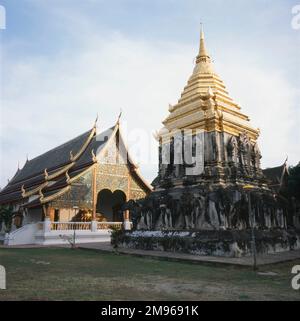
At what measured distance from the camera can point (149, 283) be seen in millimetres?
5055

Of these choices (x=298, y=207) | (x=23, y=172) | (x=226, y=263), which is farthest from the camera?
(x=23, y=172)

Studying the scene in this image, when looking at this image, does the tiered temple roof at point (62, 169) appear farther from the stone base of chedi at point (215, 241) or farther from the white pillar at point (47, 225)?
the stone base of chedi at point (215, 241)

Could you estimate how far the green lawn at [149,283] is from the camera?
4.14 meters

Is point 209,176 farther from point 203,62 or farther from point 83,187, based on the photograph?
point 83,187

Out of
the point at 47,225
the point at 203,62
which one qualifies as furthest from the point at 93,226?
the point at 203,62

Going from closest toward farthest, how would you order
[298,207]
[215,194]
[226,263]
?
[226,263] < [215,194] < [298,207]

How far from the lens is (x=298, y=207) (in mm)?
15977

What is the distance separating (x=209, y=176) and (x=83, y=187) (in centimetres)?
933

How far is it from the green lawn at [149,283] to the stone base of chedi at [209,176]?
255 centimetres

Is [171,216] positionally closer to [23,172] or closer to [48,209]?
[48,209]

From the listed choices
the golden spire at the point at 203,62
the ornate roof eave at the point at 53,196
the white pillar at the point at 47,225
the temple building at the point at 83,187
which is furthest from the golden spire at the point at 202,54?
the white pillar at the point at 47,225

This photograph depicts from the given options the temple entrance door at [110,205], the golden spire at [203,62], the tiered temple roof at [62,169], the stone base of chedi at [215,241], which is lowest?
the stone base of chedi at [215,241]
